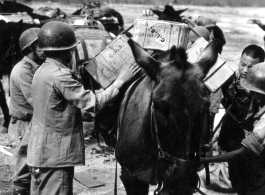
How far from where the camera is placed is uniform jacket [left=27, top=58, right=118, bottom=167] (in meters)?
3.93

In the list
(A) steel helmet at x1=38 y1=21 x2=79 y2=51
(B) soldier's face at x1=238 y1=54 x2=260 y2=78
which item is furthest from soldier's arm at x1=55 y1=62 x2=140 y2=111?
(B) soldier's face at x1=238 y1=54 x2=260 y2=78

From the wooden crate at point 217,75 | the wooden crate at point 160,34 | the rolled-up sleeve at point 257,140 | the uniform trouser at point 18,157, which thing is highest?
the wooden crate at point 160,34

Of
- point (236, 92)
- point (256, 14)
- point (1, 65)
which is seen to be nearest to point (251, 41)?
point (256, 14)

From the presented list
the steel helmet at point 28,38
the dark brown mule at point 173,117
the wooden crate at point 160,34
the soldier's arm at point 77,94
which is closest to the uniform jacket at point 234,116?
the wooden crate at point 160,34

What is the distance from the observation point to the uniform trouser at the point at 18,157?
529cm

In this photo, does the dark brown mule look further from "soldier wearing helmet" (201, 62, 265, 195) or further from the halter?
"soldier wearing helmet" (201, 62, 265, 195)

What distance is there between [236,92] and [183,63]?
1800mm

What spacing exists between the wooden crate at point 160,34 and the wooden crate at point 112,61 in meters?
0.20

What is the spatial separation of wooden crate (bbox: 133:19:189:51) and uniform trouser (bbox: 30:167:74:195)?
5.19 ft

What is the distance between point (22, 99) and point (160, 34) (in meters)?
2.00

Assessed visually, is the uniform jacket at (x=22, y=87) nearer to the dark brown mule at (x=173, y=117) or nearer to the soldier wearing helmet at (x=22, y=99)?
the soldier wearing helmet at (x=22, y=99)

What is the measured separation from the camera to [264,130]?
387 cm

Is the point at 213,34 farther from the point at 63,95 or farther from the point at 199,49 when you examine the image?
the point at 63,95

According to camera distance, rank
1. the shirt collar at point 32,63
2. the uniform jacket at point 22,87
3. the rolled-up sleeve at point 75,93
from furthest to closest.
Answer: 1. the shirt collar at point 32,63
2. the uniform jacket at point 22,87
3. the rolled-up sleeve at point 75,93
